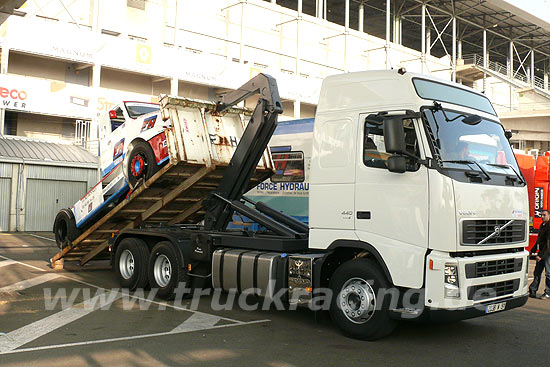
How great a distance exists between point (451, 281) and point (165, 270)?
5051 mm

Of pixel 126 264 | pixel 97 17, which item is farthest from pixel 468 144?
pixel 97 17

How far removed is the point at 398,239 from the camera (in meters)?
6.54

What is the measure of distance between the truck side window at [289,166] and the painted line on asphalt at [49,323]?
5984 mm

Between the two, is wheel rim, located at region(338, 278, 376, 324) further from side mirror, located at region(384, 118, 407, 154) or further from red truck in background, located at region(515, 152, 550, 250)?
red truck in background, located at region(515, 152, 550, 250)

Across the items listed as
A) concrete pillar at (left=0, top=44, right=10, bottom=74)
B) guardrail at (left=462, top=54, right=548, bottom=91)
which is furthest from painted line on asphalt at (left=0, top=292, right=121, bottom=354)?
guardrail at (left=462, top=54, right=548, bottom=91)

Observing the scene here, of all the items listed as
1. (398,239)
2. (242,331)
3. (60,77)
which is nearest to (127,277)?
(242,331)

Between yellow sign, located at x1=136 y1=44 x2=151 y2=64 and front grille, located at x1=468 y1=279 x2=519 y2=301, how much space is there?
92.8 ft

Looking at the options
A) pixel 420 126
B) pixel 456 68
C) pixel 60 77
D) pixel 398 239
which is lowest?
pixel 398 239

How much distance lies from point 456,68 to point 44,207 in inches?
1576

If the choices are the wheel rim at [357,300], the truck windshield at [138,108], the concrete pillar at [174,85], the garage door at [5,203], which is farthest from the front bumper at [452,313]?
the concrete pillar at [174,85]

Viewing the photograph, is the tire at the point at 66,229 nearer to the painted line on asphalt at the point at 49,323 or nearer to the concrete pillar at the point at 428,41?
the painted line on asphalt at the point at 49,323

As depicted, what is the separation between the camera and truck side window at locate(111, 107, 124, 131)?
11198mm

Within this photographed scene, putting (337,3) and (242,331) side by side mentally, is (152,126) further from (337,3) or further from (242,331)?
(337,3)

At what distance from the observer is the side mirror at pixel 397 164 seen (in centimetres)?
633
